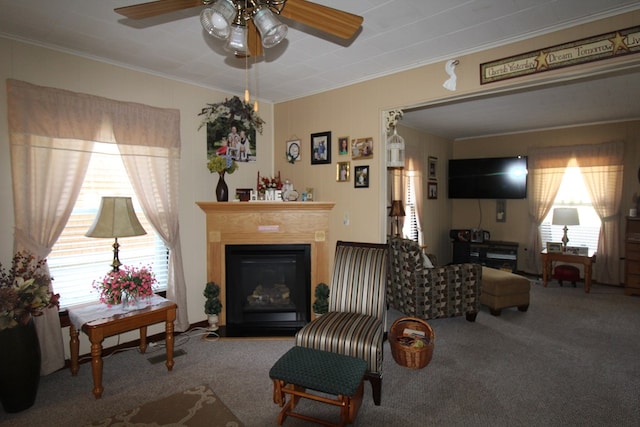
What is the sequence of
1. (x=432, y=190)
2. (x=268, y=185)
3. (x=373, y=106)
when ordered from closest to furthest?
1. (x=373, y=106)
2. (x=268, y=185)
3. (x=432, y=190)

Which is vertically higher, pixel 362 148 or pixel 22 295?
pixel 362 148

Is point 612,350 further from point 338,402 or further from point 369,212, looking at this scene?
point 338,402

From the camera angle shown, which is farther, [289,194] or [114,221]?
[289,194]

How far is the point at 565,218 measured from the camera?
18.9 ft

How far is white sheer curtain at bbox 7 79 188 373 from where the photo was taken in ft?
8.83

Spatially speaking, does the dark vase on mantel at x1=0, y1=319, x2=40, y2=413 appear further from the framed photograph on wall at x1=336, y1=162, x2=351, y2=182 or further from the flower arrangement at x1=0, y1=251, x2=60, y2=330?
the framed photograph on wall at x1=336, y1=162, x2=351, y2=182

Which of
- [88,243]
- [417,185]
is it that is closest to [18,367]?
[88,243]

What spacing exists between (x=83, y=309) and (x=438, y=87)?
3.55 m

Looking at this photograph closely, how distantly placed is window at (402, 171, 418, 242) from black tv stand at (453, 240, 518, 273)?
1077 millimetres

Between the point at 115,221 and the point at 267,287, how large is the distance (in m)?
1.75

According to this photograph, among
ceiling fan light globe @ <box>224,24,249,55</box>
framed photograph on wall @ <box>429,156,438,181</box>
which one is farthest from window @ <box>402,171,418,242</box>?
ceiling fan light globe @ <box>224,24,249,55</box>

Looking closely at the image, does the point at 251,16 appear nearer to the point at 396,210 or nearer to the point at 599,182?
the point at 396,210

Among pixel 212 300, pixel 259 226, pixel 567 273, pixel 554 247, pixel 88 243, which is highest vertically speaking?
pixel 259 226

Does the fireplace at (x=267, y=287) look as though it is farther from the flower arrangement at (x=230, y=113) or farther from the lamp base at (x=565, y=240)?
the lamp base at (x=565, y=240)
